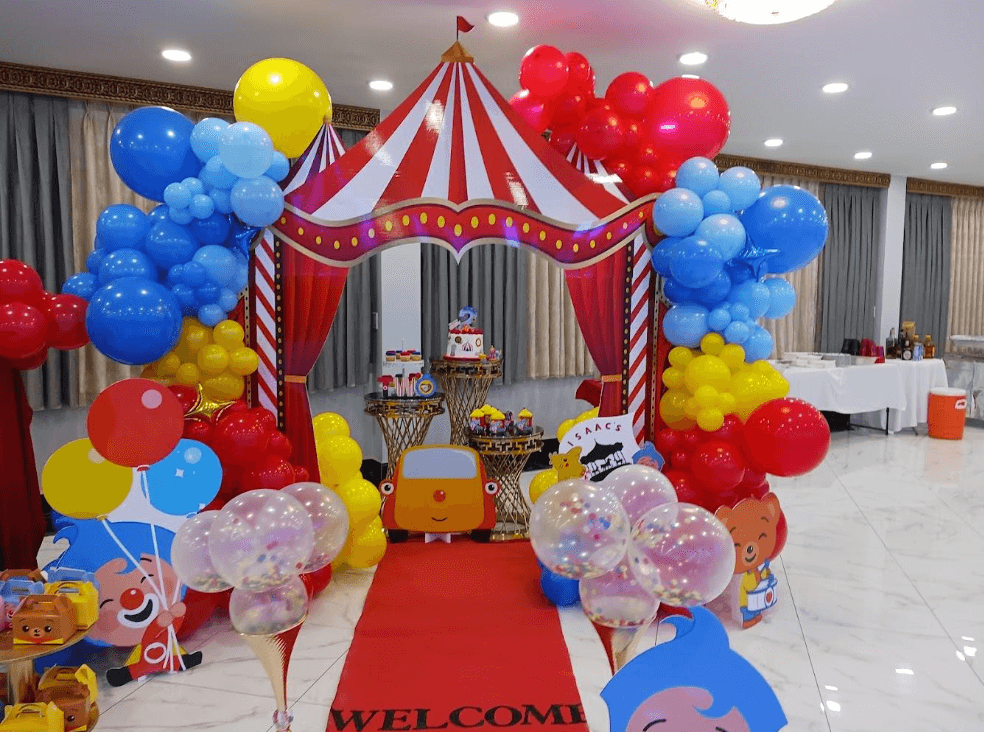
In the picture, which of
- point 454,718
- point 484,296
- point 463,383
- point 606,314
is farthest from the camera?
point 484,296

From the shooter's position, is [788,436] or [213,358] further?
[213,358]

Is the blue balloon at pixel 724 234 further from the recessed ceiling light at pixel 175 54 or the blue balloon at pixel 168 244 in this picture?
the recessed ceiling light at pixel 175 54

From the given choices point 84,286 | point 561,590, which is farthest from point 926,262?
point 84,286

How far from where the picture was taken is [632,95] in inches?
132

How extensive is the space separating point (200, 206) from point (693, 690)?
2.33 meters

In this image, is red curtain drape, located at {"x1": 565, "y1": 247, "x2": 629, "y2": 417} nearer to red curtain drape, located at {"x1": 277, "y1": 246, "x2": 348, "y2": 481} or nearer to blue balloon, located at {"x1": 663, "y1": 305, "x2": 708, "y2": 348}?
blue balloon, located at {"x1": 663, "y1": 305, "x2": 708, "y2": 348}

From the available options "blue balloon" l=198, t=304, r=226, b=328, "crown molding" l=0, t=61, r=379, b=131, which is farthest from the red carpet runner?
"crown molding" l=0, t=61, r=379, b=131

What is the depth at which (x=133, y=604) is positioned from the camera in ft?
8.77

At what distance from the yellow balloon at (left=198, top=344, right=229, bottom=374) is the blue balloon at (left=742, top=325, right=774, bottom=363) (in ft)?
6.89

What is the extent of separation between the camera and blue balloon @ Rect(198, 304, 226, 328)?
2.95 m

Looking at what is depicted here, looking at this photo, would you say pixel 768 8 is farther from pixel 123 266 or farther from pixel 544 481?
pixel 123 266

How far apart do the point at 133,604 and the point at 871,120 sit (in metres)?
5.40

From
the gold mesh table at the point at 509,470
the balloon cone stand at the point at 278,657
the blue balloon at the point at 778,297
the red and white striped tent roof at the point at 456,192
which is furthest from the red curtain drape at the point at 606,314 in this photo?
the balloon cone stand at the point at 278,657

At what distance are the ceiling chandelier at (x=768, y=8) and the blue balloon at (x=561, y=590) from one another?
2256mm
